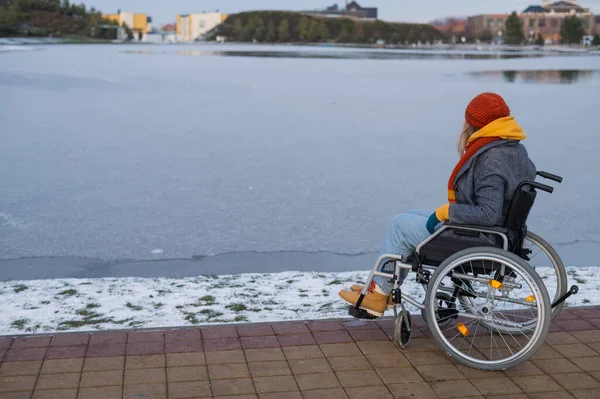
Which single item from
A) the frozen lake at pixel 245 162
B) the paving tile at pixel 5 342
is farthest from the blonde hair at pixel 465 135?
the frozen lake at pixel 245 162

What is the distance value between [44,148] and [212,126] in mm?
2838

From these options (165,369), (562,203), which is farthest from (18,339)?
(562,203)

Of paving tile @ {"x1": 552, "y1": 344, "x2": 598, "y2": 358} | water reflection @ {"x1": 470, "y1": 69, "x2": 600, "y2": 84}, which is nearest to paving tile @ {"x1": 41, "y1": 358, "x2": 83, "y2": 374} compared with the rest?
paving tile @ {"x1": 552, "y1": 344, "x2": 598, "y2": 358}

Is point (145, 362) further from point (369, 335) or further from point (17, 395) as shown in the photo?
point (369, 335)

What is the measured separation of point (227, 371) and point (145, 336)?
59 centimetres

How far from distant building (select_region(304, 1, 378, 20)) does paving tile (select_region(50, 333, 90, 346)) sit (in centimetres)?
7860

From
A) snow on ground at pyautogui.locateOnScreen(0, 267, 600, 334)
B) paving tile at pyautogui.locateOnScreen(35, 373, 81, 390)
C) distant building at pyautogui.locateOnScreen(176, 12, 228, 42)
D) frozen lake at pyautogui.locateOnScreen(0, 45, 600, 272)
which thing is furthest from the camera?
distant building at pyautogui.locateOnScreen(176, 12, 228, 42)

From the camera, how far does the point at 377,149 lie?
9.98 m

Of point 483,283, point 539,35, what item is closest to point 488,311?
point 483,283

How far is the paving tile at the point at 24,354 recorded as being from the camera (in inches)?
134

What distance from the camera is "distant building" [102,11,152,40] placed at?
5168 centimetres

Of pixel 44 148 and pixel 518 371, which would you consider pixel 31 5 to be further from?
pixel 518 371

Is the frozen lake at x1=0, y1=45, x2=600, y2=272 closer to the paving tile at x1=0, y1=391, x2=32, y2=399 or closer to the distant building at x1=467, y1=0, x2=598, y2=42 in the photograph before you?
the paving tile at x1=0, y1=391, x2=32, y2=399

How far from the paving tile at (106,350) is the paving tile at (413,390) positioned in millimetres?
1224
